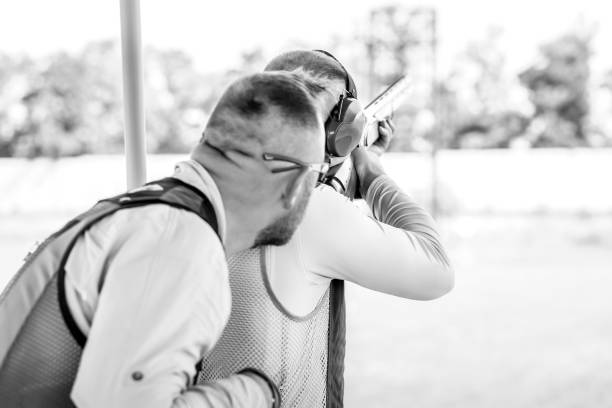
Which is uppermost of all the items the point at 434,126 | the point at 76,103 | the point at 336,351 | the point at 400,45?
the point at 400,45

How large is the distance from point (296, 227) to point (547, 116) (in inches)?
619

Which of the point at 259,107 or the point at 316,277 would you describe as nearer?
the point at 259,107

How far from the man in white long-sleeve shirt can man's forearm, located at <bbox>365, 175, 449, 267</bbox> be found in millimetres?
226

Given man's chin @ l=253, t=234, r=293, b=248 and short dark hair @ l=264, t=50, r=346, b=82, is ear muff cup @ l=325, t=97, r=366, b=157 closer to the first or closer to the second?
short dark hair @ l=264, t=50, r=346, b=82

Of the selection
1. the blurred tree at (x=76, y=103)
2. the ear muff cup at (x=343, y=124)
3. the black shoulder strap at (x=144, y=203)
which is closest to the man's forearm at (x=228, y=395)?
the black shoulder strap at (x=144, y=203)

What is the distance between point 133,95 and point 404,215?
59 centimetres

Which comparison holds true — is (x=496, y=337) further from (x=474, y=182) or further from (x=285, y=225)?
(x=474, y=182)

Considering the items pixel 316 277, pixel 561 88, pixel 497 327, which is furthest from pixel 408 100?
pixel 316 277

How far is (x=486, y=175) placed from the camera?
12.8 meters

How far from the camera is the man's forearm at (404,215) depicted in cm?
86

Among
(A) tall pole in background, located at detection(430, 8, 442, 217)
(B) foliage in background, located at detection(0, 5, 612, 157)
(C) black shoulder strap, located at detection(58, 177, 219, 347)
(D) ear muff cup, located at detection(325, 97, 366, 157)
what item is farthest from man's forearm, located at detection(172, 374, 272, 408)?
(A) tall pole in background, located at detection(430, 8, 442, 217)

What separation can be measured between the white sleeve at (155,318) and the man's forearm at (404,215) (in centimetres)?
37

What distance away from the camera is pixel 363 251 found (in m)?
0.79

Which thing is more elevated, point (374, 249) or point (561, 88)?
point (374, 249)
